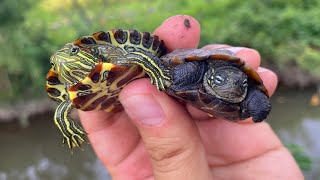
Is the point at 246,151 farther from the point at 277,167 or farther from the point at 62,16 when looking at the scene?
the point at 62,16

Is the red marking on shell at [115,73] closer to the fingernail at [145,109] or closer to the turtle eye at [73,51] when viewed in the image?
the fingernail at [145,109]

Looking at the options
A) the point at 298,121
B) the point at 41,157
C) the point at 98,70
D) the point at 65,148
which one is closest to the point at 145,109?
the point at 98,70

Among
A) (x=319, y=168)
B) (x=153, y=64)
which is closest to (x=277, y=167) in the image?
(x=153, y=64)

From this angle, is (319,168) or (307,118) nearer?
(319,168)

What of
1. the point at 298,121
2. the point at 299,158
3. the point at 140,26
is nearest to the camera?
the point at 299,158

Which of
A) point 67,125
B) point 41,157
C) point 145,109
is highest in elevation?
point 145,109

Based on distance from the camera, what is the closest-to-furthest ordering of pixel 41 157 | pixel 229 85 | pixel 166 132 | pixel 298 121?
pixel 166 132 < pixel 229 85 < pixel 41 157 < pixel 298 121

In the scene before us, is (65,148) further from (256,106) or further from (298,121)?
(256,106)

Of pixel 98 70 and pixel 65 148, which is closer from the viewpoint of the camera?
pixel 98 70
